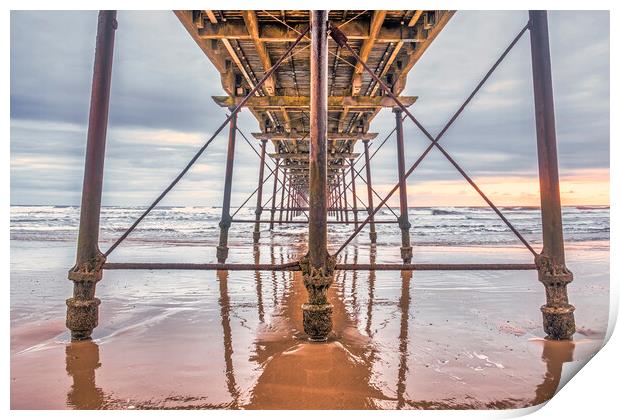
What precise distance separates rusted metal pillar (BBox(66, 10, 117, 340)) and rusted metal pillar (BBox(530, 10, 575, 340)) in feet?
11.1

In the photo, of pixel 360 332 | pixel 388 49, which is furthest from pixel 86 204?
pixel 388 49

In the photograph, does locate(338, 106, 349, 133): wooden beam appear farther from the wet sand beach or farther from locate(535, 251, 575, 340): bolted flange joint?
locate(535, 251, 575, 340): bolted flange joint

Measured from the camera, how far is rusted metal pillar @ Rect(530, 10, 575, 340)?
285 centimetres

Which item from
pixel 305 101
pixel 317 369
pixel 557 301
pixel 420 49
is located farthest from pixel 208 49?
pixel 557 301

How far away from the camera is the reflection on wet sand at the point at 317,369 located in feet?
6.30

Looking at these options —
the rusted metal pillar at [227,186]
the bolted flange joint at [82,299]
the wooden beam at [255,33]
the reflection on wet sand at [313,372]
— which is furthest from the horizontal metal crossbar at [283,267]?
the rusted metal pillar at [227,186]

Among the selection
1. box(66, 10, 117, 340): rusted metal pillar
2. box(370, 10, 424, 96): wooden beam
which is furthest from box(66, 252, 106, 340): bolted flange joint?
box(370, 10, 424, 96): wooden beam

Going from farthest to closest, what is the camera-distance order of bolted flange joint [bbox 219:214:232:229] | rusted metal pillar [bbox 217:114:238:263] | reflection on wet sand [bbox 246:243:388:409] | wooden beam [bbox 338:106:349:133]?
1. bolted flange joint [bbox 219:214:232:229]
2. wooden beam [bbox 338:106:349:133]
3. rusted metal pillar [bbox 217:114:238:263]
4. reflection on wet sand [bbox 246:243:388:409]

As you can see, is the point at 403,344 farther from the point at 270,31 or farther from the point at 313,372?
the point at 270,31

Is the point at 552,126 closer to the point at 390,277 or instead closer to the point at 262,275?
the point at 390,277

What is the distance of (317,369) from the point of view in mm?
2238

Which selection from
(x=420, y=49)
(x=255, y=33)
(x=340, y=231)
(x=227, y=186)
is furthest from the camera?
(x=340, y=231)

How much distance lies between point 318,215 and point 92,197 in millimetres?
1747
